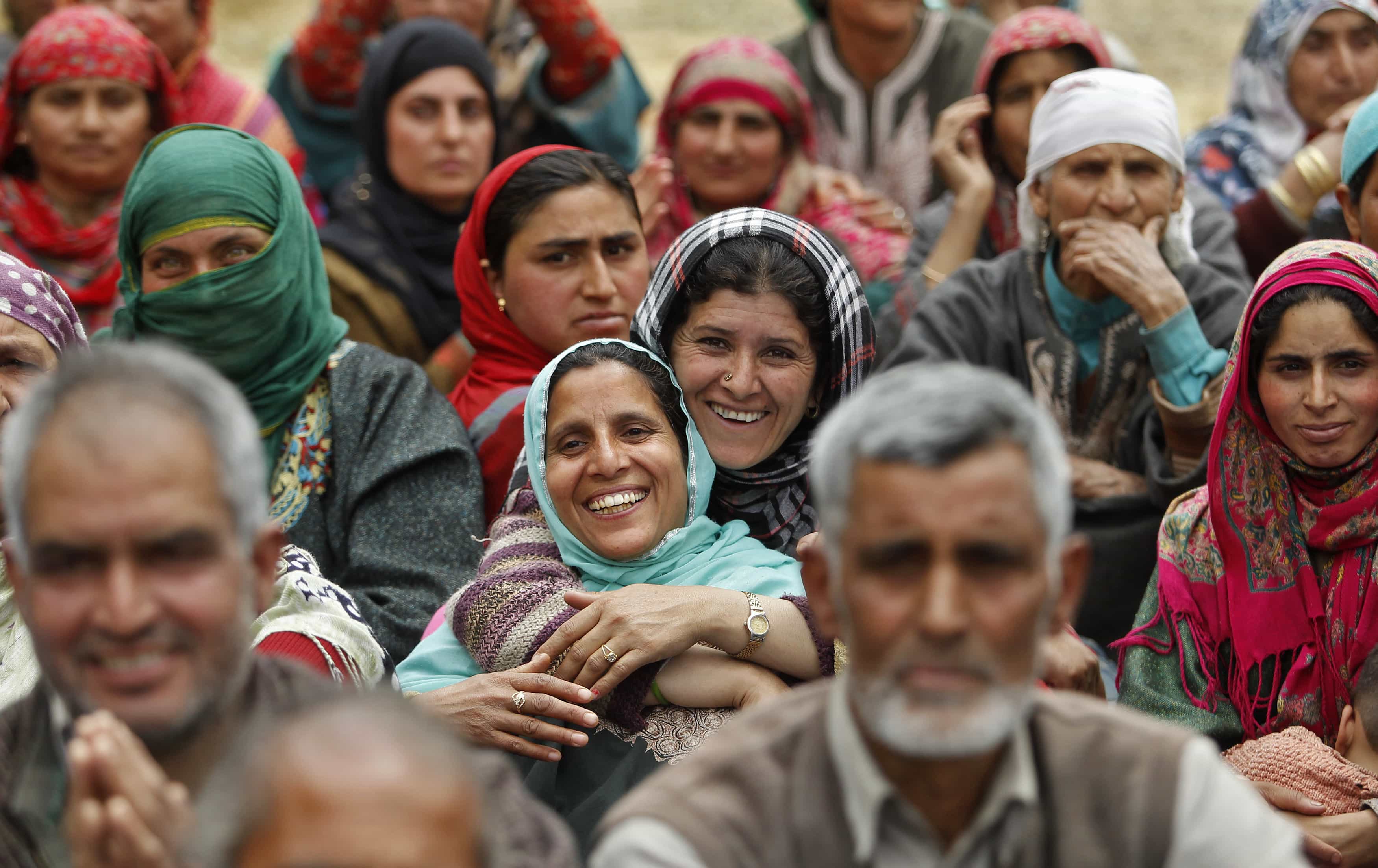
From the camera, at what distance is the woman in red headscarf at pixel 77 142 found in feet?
18.3

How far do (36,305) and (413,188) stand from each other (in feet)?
7.82

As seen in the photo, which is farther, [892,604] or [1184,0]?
[1184,0]

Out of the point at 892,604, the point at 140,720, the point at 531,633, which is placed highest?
the point at 892,604

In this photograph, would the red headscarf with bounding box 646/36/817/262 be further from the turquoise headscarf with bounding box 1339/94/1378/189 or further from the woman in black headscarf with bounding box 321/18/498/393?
the turquoise headscarf with bounding box 1339/94/1378/189

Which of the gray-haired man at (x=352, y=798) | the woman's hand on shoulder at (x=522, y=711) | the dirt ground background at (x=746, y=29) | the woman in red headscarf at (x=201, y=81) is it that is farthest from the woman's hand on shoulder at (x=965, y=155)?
the dirt ground background at (x=746, y=29)

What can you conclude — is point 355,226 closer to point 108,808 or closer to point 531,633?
point 531,633

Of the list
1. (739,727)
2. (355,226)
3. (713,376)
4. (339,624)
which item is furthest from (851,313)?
(355,226)

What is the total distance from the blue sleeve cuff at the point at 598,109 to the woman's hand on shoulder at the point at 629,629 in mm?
3531

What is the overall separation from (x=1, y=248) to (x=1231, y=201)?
4576 millimetres

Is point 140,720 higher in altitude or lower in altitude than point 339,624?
higher

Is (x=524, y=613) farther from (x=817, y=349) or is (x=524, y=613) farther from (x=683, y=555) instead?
(x=817, y=349)

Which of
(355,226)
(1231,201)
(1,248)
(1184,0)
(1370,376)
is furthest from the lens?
(1184,0)

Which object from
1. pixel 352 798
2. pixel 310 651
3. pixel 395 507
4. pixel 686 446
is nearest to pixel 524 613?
pixel 310 651

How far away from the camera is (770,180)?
590cm
